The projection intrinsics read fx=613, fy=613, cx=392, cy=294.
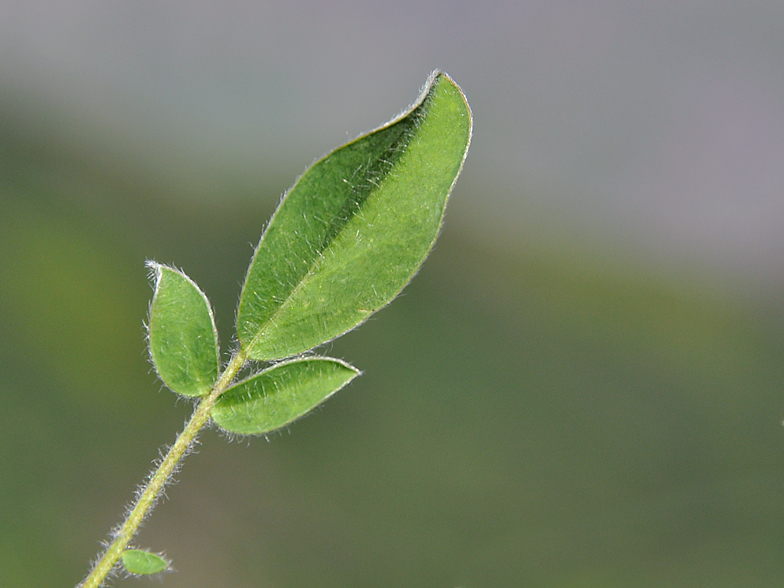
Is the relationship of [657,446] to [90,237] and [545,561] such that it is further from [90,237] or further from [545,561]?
[90,237]

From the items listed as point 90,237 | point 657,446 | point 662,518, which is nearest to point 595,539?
point 662,518

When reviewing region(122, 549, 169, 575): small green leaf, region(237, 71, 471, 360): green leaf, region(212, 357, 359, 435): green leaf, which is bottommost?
region(122, 549, 169, 575): small green leaf

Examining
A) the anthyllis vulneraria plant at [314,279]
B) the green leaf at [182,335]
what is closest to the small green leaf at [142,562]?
the anthyllis vulneraria plant at [314,279]

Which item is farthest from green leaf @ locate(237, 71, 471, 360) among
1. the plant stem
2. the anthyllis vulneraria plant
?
the plant stem

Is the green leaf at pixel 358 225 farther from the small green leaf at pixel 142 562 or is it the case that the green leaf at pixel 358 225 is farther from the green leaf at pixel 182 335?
the small green leaf at pixel 142 562

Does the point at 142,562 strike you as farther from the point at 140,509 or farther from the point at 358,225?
the point at 358,225

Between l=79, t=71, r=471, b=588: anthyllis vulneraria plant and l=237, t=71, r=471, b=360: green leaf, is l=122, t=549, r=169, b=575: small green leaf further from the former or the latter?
l=237, t=71, r=471, b=360: green leaf
